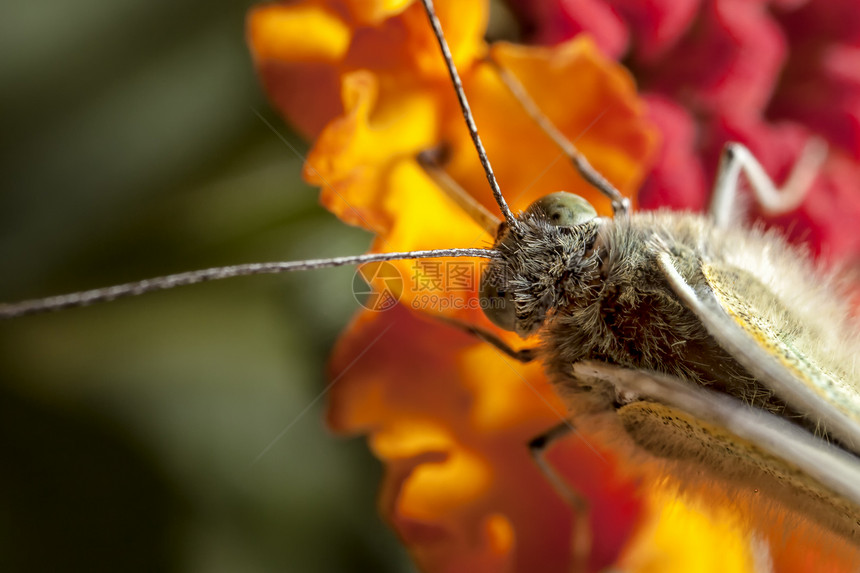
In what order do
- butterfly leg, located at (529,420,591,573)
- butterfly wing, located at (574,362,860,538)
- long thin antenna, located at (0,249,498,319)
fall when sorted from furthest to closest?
1. butterfly leg, located at (529,420,591,573)
2. butterfly wing, located at (574,362,860,538)
3. long thin antenna, located at (0,249,498,319)

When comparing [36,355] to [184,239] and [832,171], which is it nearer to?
[184,239]

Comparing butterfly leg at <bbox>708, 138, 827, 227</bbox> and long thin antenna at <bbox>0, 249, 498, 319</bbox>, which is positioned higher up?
long thin antenna at <bbox>0, 249, 498, 319</bbox>

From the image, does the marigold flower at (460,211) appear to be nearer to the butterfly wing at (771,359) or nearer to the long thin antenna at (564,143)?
the long thin antenna at (564,143)

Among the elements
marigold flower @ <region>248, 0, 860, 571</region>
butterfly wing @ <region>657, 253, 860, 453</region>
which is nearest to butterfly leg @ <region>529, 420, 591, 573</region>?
marigold flower @ <region>248, 0, 860, 571</region>

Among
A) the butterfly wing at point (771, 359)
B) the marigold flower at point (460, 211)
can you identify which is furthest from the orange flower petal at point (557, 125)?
the butterfly wing at point (771, 359)

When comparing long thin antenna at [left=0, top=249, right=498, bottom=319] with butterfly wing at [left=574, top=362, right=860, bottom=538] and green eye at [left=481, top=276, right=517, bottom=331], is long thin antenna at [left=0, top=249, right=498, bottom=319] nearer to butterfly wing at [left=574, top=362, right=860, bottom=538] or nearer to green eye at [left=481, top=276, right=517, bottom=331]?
green eye at [left=481, top=276, right=517, bottom=331]
